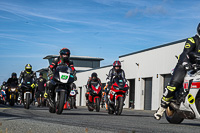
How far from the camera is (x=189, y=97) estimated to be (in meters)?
7.90

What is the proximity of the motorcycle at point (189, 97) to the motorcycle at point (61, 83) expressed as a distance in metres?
4.30

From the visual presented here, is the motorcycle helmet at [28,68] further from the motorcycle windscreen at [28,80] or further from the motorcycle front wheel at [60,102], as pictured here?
the motorcycle front wheel at [60,102]

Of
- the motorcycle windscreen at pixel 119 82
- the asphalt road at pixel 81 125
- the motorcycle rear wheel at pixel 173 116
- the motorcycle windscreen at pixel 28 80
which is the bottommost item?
the asphalt road at pixel 81 125

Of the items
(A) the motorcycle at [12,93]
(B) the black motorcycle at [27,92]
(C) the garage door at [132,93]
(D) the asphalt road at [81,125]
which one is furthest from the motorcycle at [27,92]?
(C) the garage door at [132,93]

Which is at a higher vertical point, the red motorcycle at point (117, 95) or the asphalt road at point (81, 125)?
the red motorcycle at point (117, 95)

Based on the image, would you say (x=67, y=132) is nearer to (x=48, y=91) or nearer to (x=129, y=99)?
(x=48, y=91)

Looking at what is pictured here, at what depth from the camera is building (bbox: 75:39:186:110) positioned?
101 ft

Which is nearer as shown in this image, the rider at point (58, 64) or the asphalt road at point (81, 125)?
the asphalt road at point (81, 125)

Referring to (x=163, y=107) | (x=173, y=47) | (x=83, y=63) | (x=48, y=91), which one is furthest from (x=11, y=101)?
(x=83, y=63)

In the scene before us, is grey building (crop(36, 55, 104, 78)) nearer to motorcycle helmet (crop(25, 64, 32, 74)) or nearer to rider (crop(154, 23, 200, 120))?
motorcycle helmet (crop(25, 64, 32, 74))

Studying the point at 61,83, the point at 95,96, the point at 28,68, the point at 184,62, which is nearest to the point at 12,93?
the point at 28,68

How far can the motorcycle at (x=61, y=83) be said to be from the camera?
12.2 metres

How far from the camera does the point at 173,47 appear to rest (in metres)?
30.1

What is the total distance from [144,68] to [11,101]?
15550 millimetres
